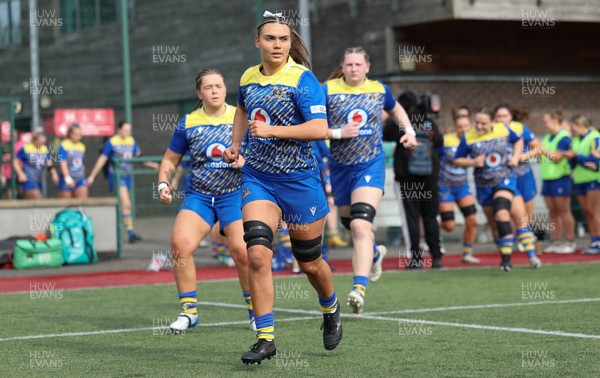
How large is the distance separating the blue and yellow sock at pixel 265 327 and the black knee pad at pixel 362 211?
121 inches

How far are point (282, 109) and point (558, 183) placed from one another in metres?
11.6

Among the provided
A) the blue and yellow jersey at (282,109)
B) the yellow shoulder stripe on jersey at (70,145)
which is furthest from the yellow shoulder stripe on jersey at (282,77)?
the yellow shoulder stripe on jersey at (70,145)

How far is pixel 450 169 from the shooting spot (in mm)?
16656

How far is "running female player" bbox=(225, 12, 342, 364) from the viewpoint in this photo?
6871 millimetres

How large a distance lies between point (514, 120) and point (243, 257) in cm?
783

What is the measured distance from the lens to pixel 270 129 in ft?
22.0

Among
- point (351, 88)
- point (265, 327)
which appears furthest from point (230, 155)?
point (351, 88)

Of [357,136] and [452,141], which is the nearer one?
[357,136]

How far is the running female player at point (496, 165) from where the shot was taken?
1380 centimetres

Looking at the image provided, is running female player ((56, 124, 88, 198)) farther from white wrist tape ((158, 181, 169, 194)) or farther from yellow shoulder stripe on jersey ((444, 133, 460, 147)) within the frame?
white wrist tape ((158, 181, 169, 194))

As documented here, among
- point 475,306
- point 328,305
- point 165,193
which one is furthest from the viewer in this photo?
point 475,306

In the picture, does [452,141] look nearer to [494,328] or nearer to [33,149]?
[33,149]

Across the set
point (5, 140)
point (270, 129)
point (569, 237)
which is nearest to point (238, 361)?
point (270, 129)

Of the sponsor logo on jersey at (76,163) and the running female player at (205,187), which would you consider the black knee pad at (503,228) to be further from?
the sponsor logo on jersey at (76,163)
